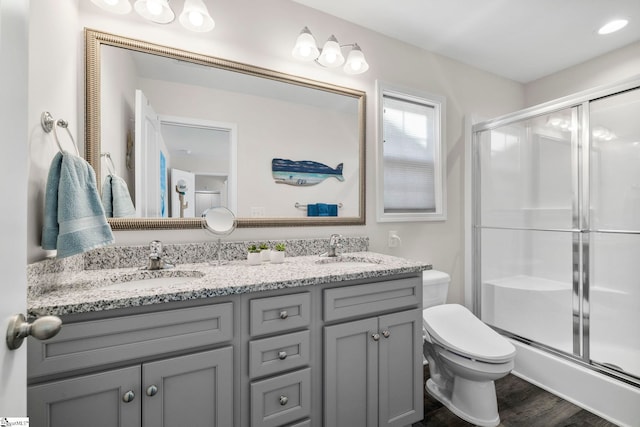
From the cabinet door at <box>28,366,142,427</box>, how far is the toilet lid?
1.50 metres

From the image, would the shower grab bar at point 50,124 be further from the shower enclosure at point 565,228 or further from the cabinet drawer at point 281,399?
the shower enclosure at point 565,228

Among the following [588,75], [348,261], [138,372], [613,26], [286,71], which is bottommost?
[138,372]

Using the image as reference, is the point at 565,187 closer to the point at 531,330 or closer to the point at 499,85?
the point at 531,330

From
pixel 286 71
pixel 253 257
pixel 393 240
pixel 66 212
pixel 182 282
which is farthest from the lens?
pixel 393 240

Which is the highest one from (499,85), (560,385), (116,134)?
(499,85)

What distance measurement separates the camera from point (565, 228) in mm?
2035

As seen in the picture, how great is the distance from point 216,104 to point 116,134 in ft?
1.63

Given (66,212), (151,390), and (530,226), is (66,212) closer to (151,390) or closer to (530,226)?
(151,390)

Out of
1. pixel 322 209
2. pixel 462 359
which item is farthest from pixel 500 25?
pixel 462 359

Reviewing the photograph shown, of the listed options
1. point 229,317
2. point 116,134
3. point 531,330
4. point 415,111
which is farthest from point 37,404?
point 531,330

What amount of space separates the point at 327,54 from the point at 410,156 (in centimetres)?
97

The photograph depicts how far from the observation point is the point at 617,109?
1795mm

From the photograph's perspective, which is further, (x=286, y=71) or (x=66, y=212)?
(x=286, y=71)

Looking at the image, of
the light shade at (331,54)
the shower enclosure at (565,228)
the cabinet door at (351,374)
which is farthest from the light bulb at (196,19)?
the shower enclosure at (565,228)
